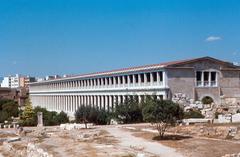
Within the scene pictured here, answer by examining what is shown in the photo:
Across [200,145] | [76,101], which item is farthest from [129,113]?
[76,101]

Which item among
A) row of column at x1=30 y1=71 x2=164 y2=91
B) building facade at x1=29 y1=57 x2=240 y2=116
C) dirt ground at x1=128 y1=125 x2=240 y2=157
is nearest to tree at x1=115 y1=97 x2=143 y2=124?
building facade at x1=29 y1=57 x2=240 y2=116

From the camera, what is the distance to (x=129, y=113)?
2387 inches

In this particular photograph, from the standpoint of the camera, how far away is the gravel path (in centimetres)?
2973

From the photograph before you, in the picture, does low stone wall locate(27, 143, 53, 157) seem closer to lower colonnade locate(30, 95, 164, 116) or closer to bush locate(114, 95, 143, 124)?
bush locate(114, 95, 143, 124)

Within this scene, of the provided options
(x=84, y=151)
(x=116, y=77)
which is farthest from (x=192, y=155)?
(x=116, y=77)

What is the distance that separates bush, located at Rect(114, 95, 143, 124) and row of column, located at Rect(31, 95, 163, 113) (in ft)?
10.2

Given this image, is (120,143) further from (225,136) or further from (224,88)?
(224,88)

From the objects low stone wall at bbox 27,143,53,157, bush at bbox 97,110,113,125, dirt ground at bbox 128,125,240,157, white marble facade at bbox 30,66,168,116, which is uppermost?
white marble facade at bbox 30,66,168,116

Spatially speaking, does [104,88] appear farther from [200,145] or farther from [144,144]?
[200,145]

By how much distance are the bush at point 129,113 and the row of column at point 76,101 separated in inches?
122

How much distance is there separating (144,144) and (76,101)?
243ft

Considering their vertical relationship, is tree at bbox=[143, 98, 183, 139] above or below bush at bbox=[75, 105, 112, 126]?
above

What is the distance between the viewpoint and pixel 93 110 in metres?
66.3

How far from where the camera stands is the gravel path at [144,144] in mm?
29734
